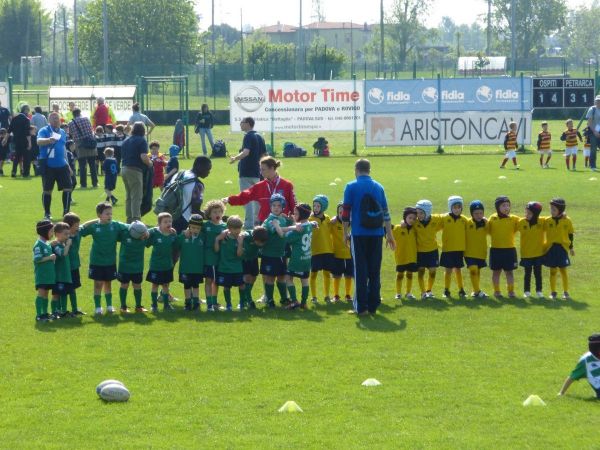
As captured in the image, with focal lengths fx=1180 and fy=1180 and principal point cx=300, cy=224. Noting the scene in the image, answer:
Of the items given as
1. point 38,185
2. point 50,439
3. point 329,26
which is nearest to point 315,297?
point 50,439

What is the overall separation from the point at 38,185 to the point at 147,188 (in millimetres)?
10272

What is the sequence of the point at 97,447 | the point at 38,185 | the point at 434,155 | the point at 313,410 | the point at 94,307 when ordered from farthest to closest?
the point at 434,155 < the point at 38,185 < the point at 94,307 < the point at 313,410 < the point at 97,447

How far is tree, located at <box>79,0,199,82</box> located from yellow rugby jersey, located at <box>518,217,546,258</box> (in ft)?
243

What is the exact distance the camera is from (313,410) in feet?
31.6

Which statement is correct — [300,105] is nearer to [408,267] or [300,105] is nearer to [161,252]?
[408,267]

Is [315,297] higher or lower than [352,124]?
lower

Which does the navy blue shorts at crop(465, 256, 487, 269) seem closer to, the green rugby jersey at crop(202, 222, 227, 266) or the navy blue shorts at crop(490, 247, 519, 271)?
the navy blue shorts at crop(490, 247, 519, 271)

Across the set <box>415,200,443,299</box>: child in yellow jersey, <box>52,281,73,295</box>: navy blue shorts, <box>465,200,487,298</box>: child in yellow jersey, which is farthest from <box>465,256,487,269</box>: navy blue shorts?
<box>52,281,73,295</box>: navy blue shorts

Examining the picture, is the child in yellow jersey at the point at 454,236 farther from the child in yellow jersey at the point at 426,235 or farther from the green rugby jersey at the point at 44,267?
the green rugby jersey at the point at 44,267

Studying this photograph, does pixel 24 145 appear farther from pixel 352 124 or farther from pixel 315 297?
pixel 315 297

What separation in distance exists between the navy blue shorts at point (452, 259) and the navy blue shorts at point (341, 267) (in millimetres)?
1164

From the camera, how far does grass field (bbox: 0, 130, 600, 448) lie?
29.6 ft

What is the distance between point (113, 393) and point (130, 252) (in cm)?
415

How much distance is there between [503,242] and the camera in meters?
14.9
